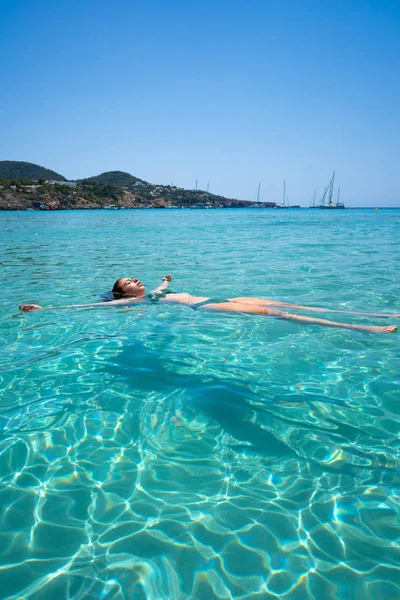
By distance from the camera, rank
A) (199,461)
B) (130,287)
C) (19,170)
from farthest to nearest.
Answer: (19,170) < (130,287) < (199,461)

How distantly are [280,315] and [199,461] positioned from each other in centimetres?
357

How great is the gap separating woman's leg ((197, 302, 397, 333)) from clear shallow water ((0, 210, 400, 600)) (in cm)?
14

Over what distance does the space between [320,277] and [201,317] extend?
4.61 meters

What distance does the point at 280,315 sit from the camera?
614 centimetres

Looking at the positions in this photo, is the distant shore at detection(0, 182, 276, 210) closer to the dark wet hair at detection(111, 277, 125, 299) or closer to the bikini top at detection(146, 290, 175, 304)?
the dark wet hair at detection(111, 277, 125, 299)

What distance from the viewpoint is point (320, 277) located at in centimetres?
989

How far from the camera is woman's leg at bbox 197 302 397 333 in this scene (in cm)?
539

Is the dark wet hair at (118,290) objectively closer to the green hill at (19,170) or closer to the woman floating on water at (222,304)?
the woman floating on water at (222,304)

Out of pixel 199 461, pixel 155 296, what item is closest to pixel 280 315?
pixel 155 296

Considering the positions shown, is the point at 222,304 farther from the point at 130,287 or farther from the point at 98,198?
the point at 98,198

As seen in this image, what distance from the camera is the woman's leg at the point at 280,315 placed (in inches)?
212

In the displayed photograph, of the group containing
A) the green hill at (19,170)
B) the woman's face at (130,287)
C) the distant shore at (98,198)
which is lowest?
the woman's face at (130,287)

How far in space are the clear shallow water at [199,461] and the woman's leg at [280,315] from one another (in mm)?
141

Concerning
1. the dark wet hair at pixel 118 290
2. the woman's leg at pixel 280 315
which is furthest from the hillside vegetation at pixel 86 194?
the woman's leg at pixel 280 315
